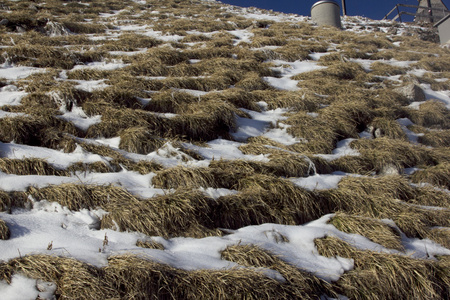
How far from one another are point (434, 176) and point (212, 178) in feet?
14.0

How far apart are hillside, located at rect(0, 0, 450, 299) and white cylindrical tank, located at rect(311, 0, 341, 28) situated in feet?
36.6

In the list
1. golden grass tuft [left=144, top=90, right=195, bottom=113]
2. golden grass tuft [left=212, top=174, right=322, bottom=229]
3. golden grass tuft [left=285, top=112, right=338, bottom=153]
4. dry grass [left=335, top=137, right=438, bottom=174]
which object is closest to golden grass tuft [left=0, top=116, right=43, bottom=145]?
golden grass tuft [left=144, top=90, right=195, bottom=113]

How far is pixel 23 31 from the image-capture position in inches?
465

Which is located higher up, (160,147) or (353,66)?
(353,66)

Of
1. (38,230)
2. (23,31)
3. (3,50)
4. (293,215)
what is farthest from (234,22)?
(38,230)

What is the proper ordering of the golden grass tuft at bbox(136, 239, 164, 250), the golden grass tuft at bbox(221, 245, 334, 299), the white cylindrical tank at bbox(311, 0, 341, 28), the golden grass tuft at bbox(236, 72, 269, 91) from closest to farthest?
the golden grass tuft at bbox(221, 245, 334, 299) → the golden grass tuft at bbox(136, 239, 164, 250) → the golden grass tuft at bbox(236, 72, 269, 91) → the white cylindrical tank at bbox(311, 0, 341, 28)

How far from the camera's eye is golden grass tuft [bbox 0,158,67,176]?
177 inches

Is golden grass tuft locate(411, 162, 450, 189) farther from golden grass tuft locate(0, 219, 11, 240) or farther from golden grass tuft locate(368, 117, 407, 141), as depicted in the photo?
golden grass tuft locate(0, 219, 11, 240)

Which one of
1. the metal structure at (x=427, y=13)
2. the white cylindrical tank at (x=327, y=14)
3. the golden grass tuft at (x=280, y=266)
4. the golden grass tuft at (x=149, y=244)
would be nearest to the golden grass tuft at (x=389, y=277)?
the golden grass tuft at (x=280, y=266)

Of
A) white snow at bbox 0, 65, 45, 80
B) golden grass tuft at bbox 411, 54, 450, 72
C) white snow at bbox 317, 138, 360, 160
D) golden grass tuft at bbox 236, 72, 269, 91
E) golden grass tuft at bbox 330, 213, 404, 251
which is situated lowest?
golden grass tuft at bbox 330, 213, 404, 251

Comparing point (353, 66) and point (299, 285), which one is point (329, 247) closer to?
point (299, 285)

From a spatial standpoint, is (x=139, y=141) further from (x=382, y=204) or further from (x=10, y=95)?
(x=382, y=204)

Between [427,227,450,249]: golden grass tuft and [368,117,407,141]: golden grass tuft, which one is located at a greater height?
[368,117,407,141]: golden grass tuft

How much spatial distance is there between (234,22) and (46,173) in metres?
14.8
